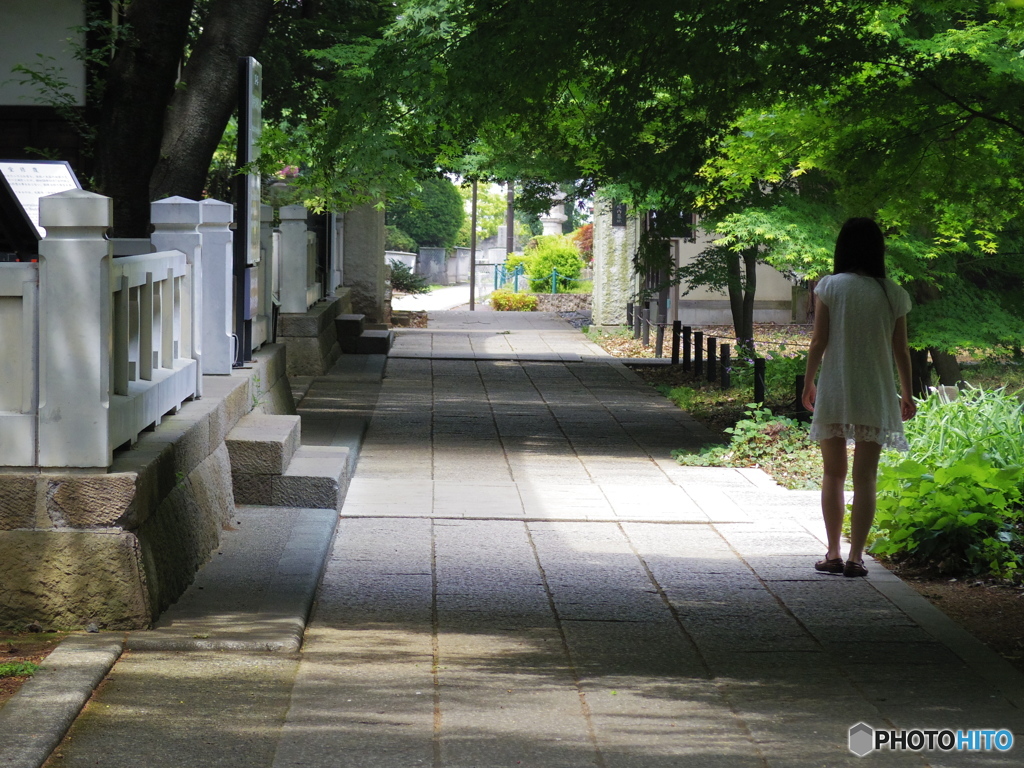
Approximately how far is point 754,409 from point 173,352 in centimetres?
725

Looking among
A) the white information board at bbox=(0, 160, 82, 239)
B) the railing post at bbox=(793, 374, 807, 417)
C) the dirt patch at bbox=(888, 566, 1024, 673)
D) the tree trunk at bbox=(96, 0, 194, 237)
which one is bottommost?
the dirt patch at bbox=(888, 566, 1024, 673)

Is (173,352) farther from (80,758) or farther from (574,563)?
(80,758)

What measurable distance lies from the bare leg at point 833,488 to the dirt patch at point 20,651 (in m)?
3.73

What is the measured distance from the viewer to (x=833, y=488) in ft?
20.7

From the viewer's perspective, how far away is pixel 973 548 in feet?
21.1

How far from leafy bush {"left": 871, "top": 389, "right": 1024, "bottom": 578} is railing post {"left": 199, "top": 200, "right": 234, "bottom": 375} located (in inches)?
169

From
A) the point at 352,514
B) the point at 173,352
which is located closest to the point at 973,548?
the point at 352,514

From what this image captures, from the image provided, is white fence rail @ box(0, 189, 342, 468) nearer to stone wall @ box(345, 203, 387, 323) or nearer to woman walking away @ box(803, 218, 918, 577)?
woman walking away @ box(803, 218, 918, 577)

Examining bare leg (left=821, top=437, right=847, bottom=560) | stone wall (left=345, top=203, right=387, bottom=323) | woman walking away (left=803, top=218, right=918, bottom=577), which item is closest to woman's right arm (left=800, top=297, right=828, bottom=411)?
woman walking away (left=803, top=218, right=918, bottom=577)

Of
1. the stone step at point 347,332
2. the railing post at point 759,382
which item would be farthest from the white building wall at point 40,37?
the railing post at point 759,382

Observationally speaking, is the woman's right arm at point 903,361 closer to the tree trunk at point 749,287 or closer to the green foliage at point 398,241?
the tree trunk at point 749,287

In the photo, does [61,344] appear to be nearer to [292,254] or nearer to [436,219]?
[292,254]

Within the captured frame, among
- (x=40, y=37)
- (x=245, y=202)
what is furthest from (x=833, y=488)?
(x=40, y=37)

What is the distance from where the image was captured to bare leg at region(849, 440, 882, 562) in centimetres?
614
